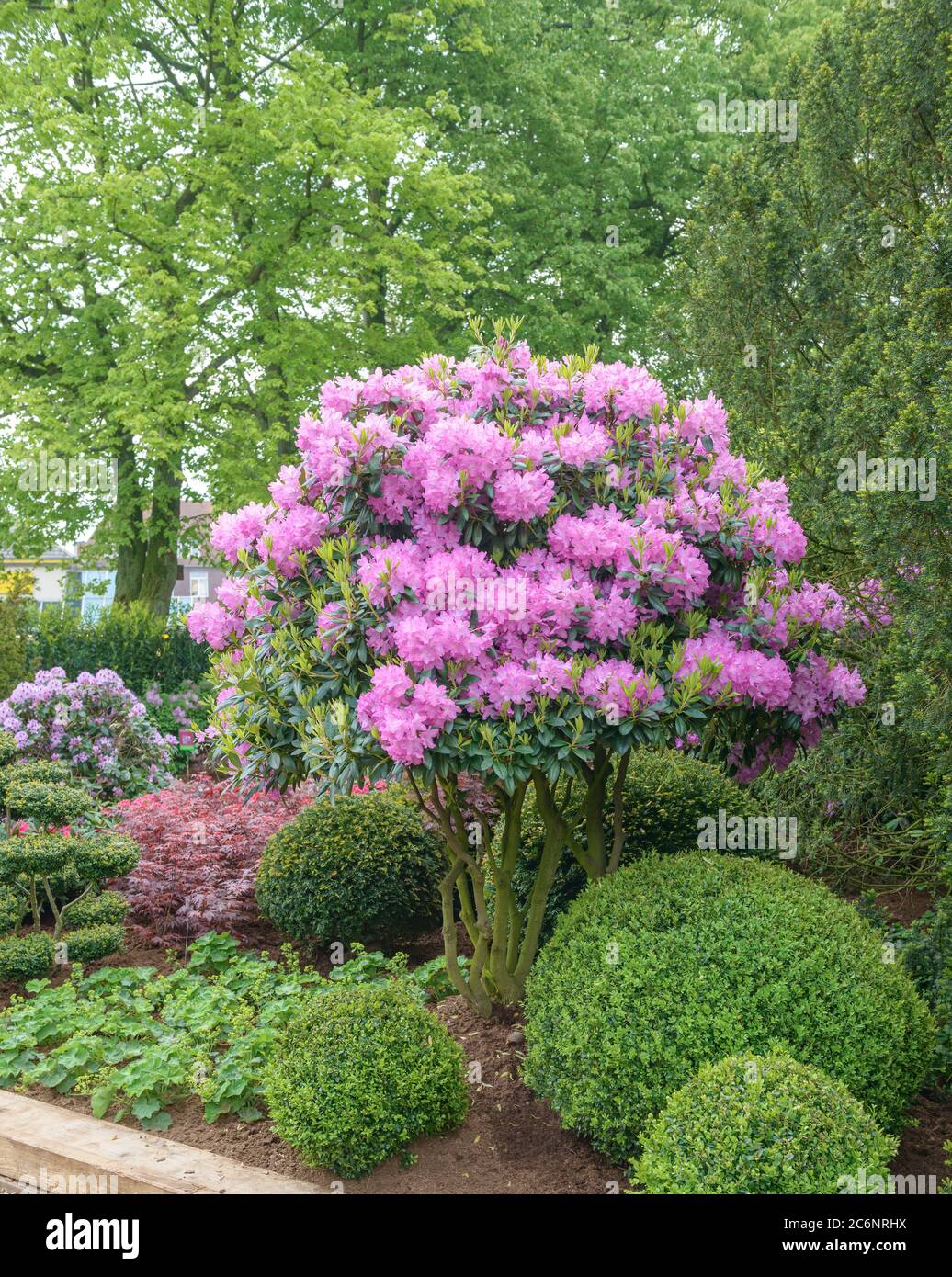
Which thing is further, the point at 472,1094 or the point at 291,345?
the point at 291,345

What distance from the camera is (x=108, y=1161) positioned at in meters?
4.26

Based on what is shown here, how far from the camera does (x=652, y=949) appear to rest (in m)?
4.20

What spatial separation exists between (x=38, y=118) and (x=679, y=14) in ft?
36.8

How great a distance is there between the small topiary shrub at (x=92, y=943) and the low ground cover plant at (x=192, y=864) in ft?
0.94

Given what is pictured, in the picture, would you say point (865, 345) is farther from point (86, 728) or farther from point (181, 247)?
point (181, 247)

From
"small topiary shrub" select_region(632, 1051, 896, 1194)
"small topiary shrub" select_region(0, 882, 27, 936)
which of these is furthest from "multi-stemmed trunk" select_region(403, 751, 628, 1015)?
"small topiary shrub" select_region(0, 882, 27, 936)

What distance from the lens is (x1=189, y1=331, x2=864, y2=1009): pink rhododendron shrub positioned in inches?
165

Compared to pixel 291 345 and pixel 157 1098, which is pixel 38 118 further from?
pixel 157 1098

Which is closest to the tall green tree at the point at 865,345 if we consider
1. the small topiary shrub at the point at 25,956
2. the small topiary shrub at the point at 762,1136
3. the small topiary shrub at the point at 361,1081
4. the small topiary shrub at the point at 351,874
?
the small topiary shrub at the point at 762,1136

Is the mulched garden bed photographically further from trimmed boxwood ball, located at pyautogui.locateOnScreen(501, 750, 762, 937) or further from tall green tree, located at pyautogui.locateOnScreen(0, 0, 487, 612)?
tall green tree, located at pyautogui.locateOnScreen(0, 0, 487, 612)

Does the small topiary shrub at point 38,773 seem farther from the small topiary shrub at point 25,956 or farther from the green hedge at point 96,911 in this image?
the small topiary shrub at point 25,956

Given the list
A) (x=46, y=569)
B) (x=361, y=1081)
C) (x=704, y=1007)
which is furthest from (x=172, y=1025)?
(x=46, y=569)

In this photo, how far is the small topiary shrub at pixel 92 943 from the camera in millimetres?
6430
